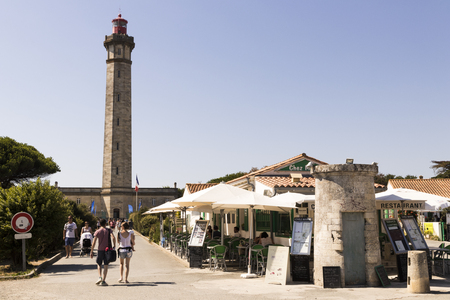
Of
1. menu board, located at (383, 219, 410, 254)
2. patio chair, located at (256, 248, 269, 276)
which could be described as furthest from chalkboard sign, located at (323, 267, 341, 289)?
patio chair, located at (256, 248, 269, 276)

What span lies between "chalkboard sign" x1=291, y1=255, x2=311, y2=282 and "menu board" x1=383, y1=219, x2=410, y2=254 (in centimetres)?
227

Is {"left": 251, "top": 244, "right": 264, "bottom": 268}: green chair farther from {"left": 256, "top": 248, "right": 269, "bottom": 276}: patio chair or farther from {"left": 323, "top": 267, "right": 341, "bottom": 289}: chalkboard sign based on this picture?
{"left": 323, "top": 267, "right": 341, "bottom": 289}: chalkboard sign

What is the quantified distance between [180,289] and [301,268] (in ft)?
9.83

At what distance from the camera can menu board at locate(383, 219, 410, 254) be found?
10977 millimetres

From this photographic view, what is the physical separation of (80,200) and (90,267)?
55966 millimetres

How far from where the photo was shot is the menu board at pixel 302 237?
10.7 metres

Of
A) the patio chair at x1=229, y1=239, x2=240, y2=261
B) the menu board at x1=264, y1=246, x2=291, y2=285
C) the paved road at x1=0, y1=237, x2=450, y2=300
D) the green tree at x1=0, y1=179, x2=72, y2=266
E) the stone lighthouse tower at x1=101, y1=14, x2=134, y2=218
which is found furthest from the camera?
the stone lighthouse tower at x1=101, y1=14, x2=134, y2=218

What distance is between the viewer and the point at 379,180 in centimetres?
6012

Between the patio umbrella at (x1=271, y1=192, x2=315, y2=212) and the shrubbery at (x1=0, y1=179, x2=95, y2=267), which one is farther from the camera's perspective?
the shrubbery at (x1=0, y1=179, x2=95, y2=267)

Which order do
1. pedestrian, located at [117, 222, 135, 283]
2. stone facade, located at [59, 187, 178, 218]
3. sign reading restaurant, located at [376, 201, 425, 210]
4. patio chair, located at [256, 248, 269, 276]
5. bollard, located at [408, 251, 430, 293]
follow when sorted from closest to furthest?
bollard, located at [408, 251, 430, 293] → pedestrian, located at [117, 222, 135, 283] → patio chair, located at [256, 248, 269, 276] → sign reading restaurant, located at [376, 201, 425, 210] → stone facade, located at [59, 187, 178, 218]

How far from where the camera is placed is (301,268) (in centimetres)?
1069

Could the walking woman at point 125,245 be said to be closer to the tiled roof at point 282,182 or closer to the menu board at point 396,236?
the menu board at point 396,236

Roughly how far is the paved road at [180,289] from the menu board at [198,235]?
1.11 m

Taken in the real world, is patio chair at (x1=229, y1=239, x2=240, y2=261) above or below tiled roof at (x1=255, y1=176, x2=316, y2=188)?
below
